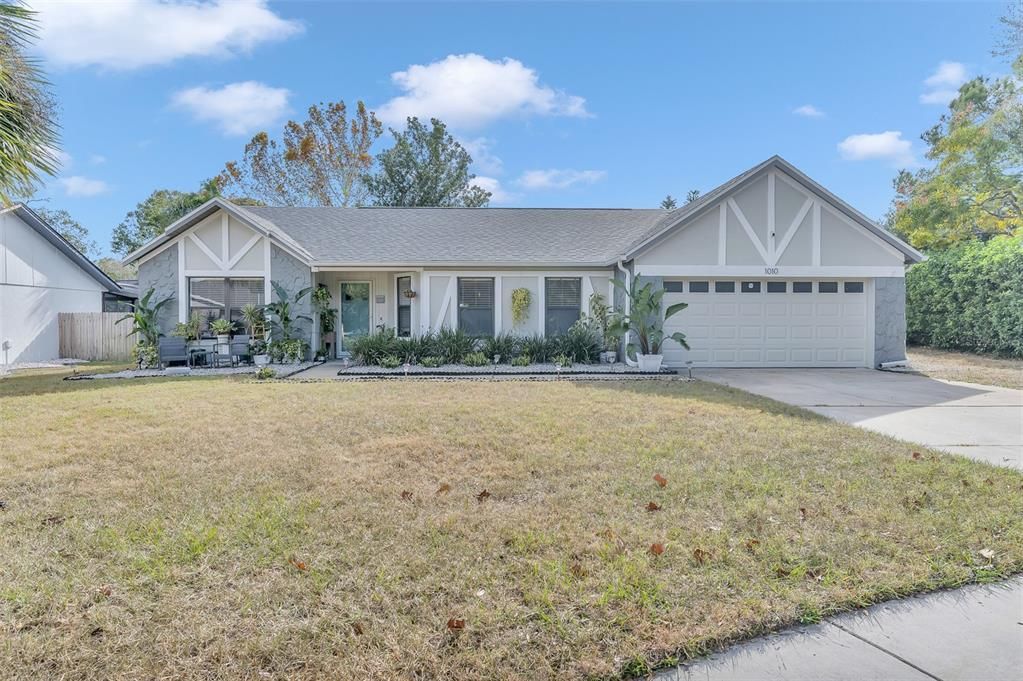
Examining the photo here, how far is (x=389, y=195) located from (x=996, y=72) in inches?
1148

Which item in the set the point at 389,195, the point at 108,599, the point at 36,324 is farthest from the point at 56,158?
the point at 389,195

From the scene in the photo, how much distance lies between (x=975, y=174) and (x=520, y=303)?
803 inches

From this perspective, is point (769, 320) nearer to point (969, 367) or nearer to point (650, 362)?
point (650, 362)

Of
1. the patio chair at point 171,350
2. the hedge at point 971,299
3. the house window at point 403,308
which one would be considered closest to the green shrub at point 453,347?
the house window at point 403,308

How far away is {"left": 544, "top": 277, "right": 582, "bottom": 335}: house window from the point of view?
15.3m

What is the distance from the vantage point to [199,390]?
9.97 metres

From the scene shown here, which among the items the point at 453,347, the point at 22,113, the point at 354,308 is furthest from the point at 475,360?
the point at 22,113

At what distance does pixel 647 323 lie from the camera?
43.6 ft

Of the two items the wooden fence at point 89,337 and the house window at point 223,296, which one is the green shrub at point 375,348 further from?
the wooden fence at point 89,337

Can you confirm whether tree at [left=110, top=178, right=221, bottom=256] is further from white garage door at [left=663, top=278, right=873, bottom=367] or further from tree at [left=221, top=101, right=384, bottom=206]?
white garage door at [left=663, top=278, right=873, bottom=367]

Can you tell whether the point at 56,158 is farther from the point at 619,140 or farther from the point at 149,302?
the point at 619,140

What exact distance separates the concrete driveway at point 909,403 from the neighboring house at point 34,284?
66.6 ft

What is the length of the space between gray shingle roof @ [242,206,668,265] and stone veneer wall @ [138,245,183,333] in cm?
242

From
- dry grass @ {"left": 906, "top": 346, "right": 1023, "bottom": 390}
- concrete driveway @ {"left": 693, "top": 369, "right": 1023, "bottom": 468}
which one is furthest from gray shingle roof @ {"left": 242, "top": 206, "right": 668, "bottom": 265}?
dry grass @ {"left": 906, "top": 346, "right": 1023, "bottom": 390}
